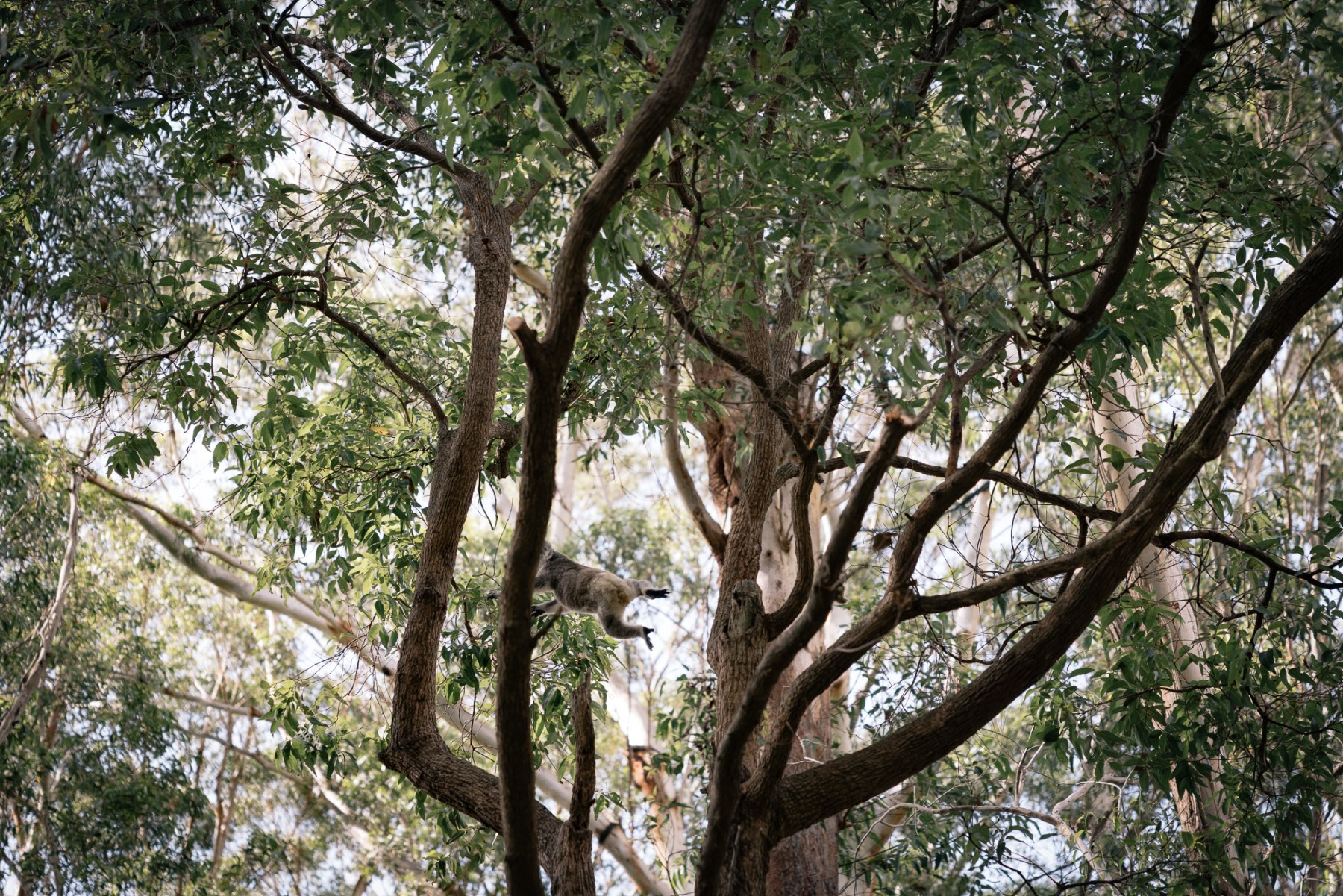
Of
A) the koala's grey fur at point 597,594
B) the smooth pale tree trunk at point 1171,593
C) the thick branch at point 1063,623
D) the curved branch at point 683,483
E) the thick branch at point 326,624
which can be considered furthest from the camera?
the thick branch at point 326,624

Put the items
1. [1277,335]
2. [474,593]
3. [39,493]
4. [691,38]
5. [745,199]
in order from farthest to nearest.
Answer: [39,493] < [474,593] < [745,199] < [1277,335] < [691,38]

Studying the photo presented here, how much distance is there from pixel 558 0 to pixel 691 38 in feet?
1.81

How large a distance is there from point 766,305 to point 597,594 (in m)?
1.60

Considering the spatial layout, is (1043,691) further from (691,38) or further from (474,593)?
(691,38)

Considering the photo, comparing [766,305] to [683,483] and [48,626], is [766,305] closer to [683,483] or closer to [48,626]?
[683,483]

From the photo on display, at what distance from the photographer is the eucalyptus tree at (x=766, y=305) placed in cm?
278

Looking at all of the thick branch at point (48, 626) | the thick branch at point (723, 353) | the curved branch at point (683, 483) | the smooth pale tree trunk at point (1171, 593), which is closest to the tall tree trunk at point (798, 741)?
the curved branch at point (683, 483)

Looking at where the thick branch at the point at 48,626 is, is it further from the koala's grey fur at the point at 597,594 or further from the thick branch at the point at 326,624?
the koala's grey fur at the point at 597,594

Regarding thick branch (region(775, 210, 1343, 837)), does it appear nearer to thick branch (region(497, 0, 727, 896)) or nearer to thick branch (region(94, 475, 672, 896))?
thick branch (region(497, 0, 727, 896))

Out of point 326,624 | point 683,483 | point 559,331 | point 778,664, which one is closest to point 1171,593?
point 683,483

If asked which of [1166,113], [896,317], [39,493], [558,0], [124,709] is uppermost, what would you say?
[39,493]

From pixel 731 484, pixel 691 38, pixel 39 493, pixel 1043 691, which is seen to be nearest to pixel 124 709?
pixel 39 493

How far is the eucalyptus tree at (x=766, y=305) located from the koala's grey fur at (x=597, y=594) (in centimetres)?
21

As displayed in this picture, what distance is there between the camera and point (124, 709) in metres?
9.68
